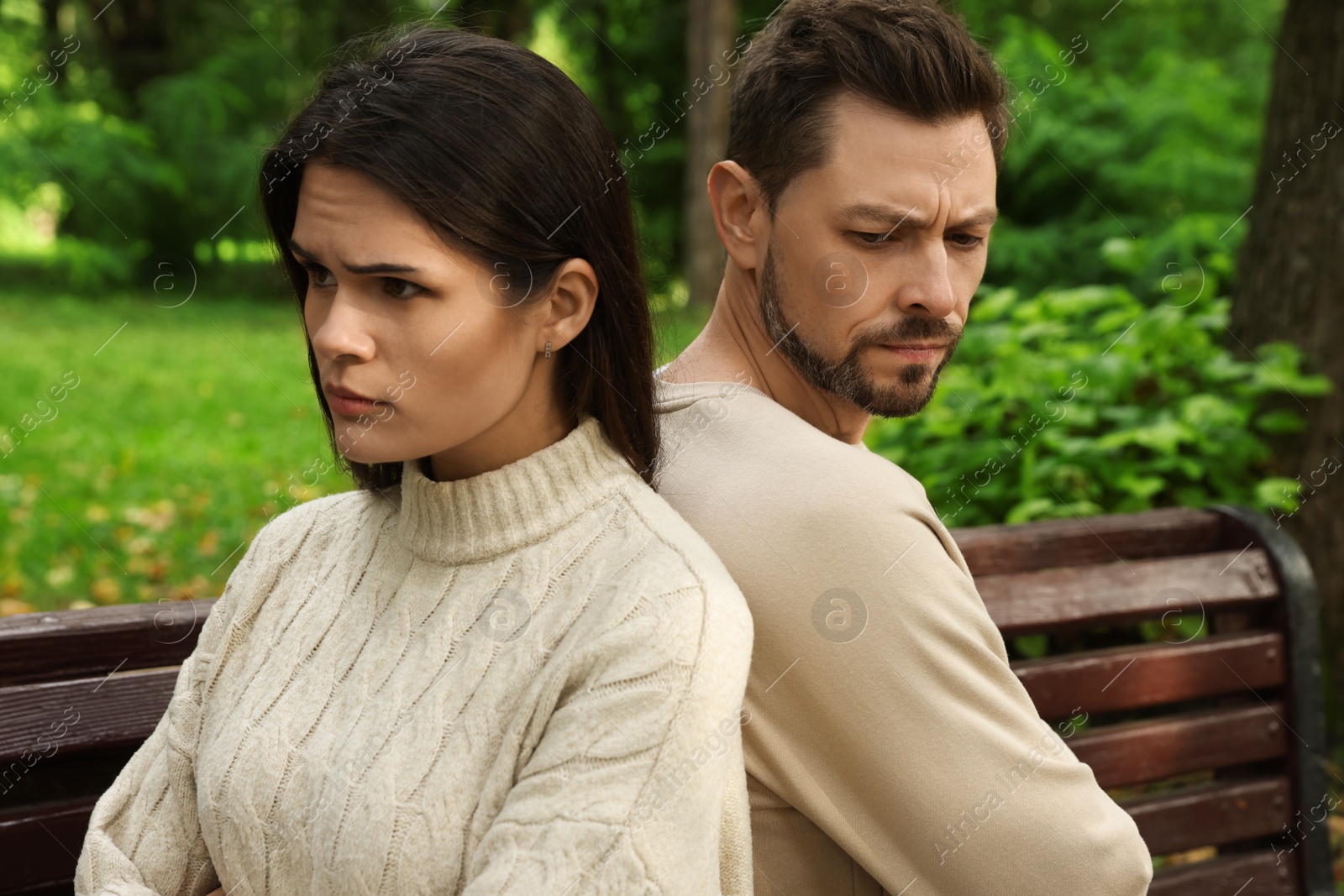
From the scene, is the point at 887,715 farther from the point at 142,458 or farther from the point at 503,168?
the point at 142,458

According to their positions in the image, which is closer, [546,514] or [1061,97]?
[546,514]

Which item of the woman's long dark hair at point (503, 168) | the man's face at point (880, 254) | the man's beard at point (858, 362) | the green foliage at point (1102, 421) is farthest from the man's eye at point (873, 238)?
the green foliage at point (1102, 421)

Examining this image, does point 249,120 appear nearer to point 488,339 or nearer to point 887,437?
point 887,437

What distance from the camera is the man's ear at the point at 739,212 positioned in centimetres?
207

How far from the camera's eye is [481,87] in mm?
1506

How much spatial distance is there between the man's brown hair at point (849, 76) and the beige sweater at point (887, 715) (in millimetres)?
556

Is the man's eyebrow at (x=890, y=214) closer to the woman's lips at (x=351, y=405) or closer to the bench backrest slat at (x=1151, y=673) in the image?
the woman's lips at (x=351, y=405)

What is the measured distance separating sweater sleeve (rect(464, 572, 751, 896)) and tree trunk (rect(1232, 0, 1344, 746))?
3.21 meters

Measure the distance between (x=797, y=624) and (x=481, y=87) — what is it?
0.78 m

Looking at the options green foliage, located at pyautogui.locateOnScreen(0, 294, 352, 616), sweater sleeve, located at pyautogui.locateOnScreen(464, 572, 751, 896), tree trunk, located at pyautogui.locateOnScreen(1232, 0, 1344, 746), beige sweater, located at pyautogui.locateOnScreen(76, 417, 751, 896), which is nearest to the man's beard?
beige sweater, located at pyautogui.locateOnScreen(76, 417, 751, 896)

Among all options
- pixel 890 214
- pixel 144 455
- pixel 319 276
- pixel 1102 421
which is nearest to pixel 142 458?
pixel 144 455

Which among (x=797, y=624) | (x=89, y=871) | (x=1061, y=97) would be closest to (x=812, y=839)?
(x=797, y=624)

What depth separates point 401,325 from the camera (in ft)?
4.91

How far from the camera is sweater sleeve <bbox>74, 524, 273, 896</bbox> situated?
1.78m
